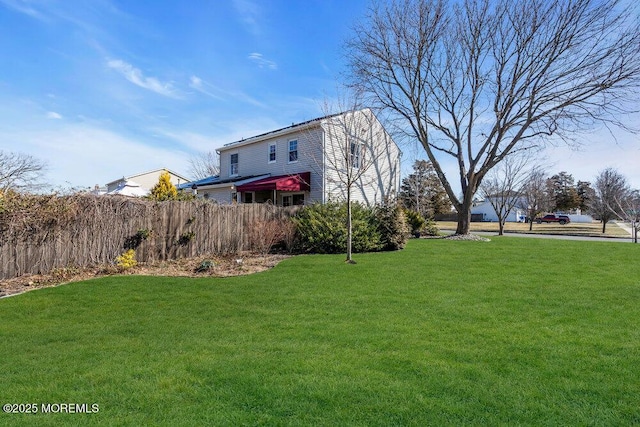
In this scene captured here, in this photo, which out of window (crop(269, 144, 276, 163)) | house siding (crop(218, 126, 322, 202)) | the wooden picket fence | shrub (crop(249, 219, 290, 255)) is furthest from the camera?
window (crop(269, 144, 276, 163))

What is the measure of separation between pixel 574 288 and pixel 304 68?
39.0ft

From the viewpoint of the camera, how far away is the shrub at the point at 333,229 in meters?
12.2

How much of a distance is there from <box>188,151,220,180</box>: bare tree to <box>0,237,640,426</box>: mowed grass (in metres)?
40.3

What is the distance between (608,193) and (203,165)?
1778 inches

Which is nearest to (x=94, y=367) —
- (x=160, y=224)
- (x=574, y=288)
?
(x=160, y=224)

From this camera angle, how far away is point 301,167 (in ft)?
64.2

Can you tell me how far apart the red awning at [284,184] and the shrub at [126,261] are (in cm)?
900

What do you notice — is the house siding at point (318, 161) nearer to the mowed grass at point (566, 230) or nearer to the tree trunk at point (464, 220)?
the tree trunk at point (464, 220)

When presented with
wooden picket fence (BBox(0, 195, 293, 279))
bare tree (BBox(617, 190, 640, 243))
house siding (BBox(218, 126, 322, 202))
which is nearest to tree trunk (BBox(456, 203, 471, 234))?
house siding (BBox(218, 126, 322, 202))

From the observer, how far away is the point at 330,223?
12.4 metres

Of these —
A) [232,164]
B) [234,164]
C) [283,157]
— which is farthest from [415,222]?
[232,164]

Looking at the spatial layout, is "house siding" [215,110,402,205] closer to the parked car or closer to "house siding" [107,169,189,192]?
"house siding" [107,169,189,192]

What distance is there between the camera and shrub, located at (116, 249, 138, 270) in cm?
899

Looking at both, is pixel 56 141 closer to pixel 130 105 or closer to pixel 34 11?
pixel 130 105
